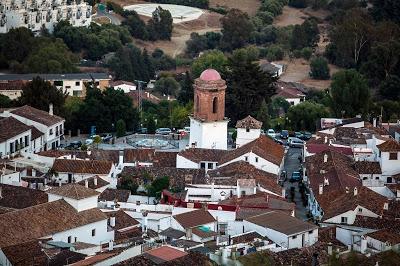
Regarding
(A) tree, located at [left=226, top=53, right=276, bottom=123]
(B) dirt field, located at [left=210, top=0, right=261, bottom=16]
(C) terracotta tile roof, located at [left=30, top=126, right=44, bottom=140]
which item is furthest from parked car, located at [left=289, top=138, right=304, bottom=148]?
(B) dirt field, located at [left=210, top=0, right=261, bottom=16]

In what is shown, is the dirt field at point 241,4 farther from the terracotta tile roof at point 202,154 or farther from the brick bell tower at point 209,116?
the terracotta tile roof at point 202,154

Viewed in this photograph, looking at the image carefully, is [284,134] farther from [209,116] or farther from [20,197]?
[20,197]

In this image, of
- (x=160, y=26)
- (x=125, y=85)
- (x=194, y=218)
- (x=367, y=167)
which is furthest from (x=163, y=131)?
(x=160, y=26)

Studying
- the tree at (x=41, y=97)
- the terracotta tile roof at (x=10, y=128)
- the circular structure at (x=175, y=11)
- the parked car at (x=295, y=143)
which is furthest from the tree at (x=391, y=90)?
the circular structure at (x=175, y=11)

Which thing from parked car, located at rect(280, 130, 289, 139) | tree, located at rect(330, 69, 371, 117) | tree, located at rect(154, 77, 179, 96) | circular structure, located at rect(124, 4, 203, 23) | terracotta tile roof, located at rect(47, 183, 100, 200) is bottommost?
tree, located at rect(154, 77, 179, 96)

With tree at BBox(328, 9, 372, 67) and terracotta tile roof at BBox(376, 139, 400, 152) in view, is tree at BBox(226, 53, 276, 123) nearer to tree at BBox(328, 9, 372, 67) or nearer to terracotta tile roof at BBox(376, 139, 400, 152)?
terracotta tile roof at BBox(376, 139, 400, 152)

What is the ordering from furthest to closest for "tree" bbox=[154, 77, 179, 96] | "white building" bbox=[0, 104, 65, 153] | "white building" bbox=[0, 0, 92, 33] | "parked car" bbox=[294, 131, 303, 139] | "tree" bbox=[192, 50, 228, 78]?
"white building" bbox=[0, 0, 92, 33] → "tree" bbox=[192, 50, 228, 78] → "tree" bbox=[154, 77, 179, 96] → "parked car" bbox=[294, 131, 303, 139] → "white building" bbox=[0, 104, 65, 153]
